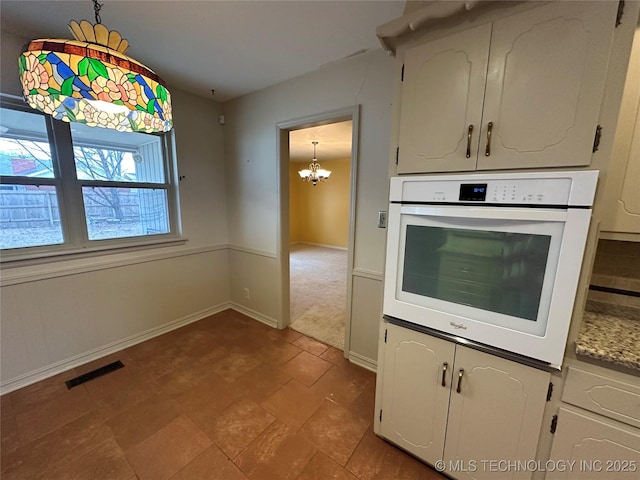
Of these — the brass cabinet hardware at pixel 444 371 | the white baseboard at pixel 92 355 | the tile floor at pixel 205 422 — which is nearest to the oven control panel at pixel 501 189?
the brass cabinet hardware at pixel 444 371

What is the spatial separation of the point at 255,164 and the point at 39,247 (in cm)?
188

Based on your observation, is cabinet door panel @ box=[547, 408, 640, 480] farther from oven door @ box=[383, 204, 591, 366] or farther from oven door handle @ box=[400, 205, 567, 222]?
oven door handle @ box=[400, 205, 567, 222]

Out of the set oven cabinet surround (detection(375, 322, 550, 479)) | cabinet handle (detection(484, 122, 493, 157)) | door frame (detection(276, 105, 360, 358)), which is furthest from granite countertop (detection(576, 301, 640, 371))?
door frame (detection(276, 105, 360, 358))

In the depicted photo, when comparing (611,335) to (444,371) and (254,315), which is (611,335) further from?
(254,315)

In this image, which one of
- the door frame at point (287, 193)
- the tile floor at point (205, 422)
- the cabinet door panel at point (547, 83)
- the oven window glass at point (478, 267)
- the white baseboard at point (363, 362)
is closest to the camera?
the cabinet door panel at point (547, 83)

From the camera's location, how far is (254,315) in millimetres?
3074

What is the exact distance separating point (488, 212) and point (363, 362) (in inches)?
67.7

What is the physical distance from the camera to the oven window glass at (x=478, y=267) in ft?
3.29

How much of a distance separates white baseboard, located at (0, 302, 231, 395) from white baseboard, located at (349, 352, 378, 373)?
6.03ft

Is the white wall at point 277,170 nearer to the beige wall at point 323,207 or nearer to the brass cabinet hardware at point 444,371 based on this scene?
the brass cabinet hardware at point 444,371

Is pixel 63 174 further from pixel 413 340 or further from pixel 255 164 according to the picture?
pixel 413 340

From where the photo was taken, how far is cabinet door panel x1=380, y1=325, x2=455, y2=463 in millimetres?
1261

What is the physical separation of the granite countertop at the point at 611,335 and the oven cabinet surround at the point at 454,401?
0.19 metres

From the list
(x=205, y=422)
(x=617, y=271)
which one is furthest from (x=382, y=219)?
(x=205, y=422)
